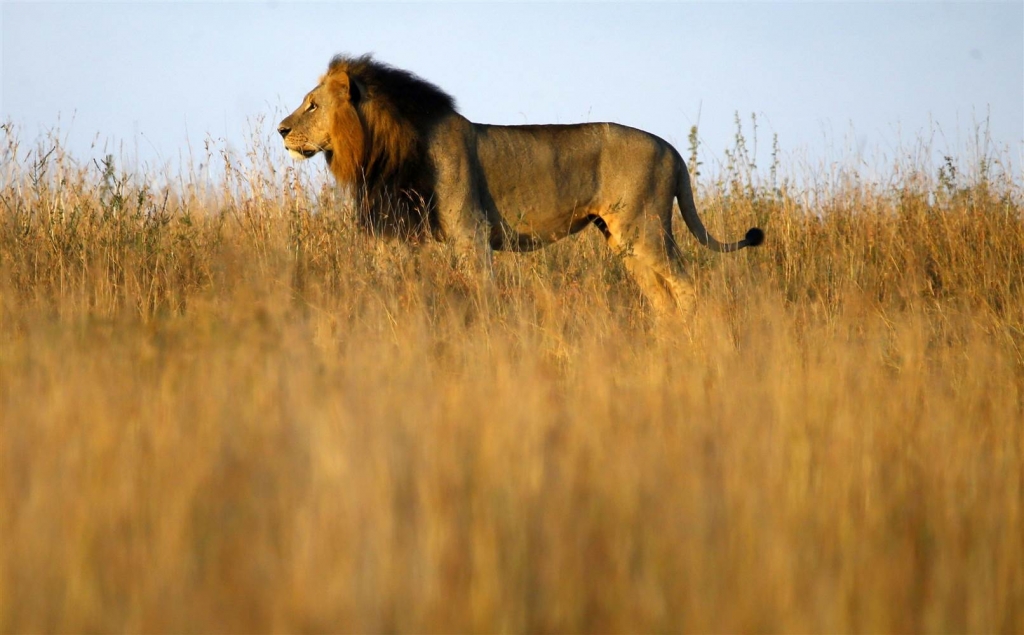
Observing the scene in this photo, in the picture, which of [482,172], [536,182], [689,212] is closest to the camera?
[482,172]

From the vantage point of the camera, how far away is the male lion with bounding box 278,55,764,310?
703 centimetres

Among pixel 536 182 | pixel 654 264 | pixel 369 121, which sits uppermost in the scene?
pixel 369 121

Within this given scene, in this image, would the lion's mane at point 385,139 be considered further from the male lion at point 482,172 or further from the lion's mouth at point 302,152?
the lion's mouth at point 302,152

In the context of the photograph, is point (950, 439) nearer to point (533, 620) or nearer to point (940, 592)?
point (940, 592)

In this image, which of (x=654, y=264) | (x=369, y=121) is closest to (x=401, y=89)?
(x=369, y=121)

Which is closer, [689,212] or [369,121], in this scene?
[369,121]

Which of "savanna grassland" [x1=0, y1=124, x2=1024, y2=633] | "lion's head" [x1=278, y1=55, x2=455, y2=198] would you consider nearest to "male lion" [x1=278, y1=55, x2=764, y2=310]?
"lion's head" [x1=278, y1=55, x2=455, y2=198]

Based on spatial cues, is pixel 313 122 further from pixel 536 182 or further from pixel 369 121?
pixel 536 182

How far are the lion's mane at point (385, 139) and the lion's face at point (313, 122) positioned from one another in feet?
0.19

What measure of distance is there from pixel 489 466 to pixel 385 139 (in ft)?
15.5

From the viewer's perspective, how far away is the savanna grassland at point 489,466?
2.21 meters

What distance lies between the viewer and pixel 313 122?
7.41 metres

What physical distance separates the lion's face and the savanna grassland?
175 cm

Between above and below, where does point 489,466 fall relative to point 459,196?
below
